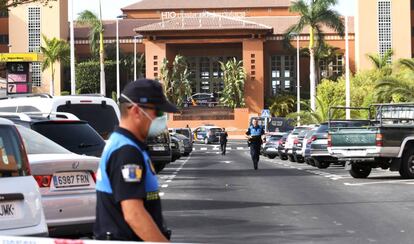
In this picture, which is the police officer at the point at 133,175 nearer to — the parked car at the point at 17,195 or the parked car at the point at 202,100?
the parked car at the point at 17,195

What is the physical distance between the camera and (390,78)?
4047cm

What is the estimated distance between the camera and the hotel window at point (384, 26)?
284 ft

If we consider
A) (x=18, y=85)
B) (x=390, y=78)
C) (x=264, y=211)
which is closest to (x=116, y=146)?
(x=264, y=211)

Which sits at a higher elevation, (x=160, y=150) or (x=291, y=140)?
(x=160, y=150)

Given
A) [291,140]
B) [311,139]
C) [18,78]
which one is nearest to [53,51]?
[291,140]

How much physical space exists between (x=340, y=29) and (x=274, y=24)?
38577mm

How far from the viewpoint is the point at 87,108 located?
1591 centimetres

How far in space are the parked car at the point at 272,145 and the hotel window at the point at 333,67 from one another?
4927cm

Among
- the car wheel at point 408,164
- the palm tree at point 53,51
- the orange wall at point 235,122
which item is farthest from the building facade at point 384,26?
the car wheel at point 408,164

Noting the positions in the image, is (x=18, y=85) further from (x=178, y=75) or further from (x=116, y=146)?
(x=178, y=75)

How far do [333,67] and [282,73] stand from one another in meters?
6.69

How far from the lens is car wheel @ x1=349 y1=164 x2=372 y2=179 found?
2239 centimetres

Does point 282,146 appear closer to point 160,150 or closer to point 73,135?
point 160,150

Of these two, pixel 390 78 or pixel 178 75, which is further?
pixel 178 75
